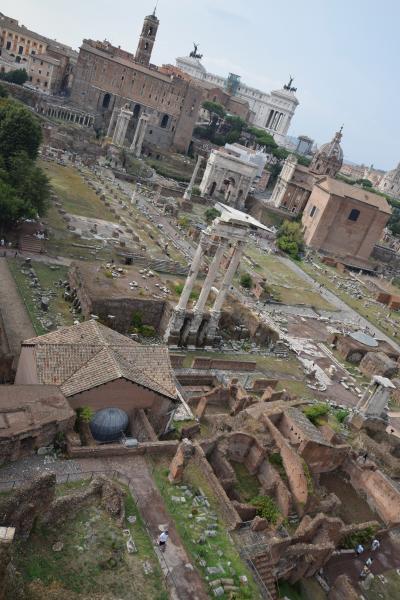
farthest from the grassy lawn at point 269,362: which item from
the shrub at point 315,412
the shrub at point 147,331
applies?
the shrub at point 315,412

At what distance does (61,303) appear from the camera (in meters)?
33.5

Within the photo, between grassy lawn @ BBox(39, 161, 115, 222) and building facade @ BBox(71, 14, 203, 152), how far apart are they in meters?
25.3

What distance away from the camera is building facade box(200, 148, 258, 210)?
82.5 metres

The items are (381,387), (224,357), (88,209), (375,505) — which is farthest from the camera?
(88,209)

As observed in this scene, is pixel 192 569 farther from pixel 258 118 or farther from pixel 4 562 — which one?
pixel 258 118

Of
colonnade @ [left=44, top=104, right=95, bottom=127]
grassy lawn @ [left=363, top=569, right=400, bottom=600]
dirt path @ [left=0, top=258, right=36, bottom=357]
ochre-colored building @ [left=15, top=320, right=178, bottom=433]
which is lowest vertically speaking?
grassy lawn @ [left=363, top=569, right=400, bottom=600]

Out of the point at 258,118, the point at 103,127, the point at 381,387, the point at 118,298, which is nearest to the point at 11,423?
the point at 118,298

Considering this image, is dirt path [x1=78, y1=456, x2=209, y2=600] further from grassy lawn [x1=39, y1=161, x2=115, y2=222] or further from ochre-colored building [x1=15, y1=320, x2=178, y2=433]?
grassy lawn [x1=39, y1=161, x2=115, y2=222]

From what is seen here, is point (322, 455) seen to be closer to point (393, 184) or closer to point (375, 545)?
point (375, 545)

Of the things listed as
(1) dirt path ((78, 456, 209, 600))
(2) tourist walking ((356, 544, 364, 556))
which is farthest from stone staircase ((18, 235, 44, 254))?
(2) tourist walking ((356, 544, 364, 556))

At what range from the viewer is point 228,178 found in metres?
83.9

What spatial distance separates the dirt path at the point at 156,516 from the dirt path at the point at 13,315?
9801mm

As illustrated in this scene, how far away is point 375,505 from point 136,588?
1612 cm

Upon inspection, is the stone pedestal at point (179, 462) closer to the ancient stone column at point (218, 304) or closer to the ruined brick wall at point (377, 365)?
the ancient stone column at point (218, 304)
